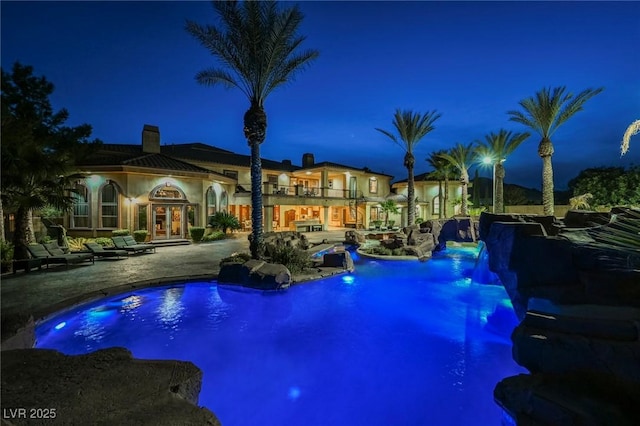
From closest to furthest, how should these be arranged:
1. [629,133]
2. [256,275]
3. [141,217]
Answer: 1. [629,133]
2. [256,275]
3. [141,217]

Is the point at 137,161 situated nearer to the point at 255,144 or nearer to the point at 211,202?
the point at 211,202

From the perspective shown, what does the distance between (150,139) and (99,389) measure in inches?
1030

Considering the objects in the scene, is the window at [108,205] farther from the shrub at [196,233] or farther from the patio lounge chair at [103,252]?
the patio lounge chair at [103,252]

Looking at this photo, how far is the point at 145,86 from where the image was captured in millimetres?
67875

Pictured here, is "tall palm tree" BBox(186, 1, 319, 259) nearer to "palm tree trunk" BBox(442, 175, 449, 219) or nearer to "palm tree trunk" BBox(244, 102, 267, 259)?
"palm tree trunk" BBox(244, 102, 267, 259)

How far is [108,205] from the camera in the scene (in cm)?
2025

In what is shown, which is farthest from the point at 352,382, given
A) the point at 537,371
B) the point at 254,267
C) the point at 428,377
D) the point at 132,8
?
the point at 132,8

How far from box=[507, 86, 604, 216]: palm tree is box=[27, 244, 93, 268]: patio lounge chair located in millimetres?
27390

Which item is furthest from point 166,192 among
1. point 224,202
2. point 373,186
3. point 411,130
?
point 373,186

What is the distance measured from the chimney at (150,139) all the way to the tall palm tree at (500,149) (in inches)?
1237

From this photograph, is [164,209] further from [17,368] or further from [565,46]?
[565,46]

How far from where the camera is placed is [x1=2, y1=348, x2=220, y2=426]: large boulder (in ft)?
8.96

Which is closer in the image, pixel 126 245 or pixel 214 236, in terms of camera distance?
pixel 126 245

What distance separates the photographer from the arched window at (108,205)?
20219 mm
